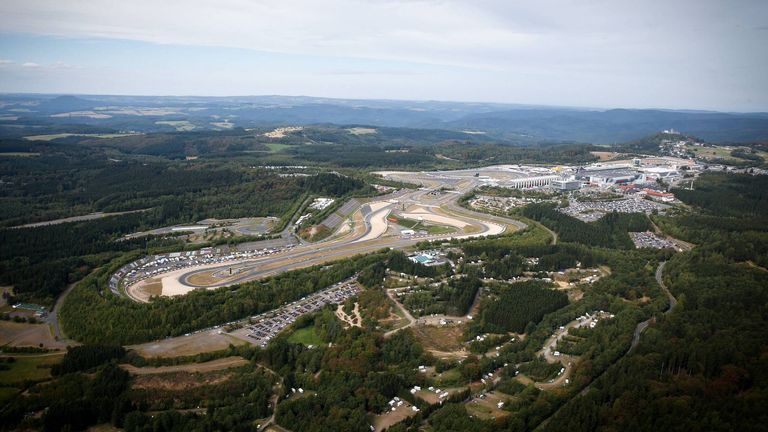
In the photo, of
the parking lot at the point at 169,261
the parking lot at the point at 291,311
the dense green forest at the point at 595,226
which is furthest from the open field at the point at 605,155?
the parking lot at the point at 291,311

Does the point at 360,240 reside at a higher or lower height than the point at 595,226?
lower

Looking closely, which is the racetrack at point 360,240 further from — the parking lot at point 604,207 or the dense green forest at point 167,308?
the parking lot at point 604,207

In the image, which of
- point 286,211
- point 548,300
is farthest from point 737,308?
point 286,211

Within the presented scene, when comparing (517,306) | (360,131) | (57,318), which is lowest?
(57,318)

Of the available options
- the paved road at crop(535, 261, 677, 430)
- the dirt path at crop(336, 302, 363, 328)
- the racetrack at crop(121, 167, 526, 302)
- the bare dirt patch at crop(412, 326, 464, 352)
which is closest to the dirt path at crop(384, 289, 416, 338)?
the bare dirt patch at crop(412, 326, 464, 352)

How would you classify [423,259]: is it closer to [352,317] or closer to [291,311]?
[352,317]

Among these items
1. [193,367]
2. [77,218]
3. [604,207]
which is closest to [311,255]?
[193,367]

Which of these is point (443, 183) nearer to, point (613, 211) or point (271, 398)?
point (613, 211)
